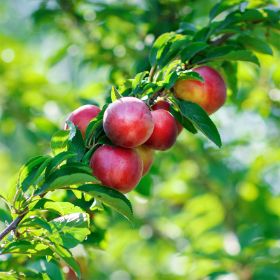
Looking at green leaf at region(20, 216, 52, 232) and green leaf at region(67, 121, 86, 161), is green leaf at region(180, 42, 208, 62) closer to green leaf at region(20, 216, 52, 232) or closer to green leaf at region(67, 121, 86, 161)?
green leaf at region(67, 121, 86, 161)

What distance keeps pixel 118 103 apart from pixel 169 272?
1.69 meters

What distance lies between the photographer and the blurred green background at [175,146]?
6.78 feet

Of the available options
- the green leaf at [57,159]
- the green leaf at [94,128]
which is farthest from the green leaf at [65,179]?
the green leaf at [94,128]

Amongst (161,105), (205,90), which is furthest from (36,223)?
(205,90)

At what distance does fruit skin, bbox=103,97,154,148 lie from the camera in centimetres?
109

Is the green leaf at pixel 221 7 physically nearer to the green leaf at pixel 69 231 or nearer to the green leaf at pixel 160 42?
the green leaf at pixel 160 42

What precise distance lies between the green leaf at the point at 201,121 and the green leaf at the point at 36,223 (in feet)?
1.25

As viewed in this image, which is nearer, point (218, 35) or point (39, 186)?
point (39, 186)

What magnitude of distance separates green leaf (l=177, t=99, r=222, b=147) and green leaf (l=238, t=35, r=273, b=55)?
372 mm

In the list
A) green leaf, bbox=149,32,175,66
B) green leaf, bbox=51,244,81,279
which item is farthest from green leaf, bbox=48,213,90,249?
green leaf, bbox=149,32,175,66

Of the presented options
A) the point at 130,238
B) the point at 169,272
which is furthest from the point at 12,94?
the point at 169,272

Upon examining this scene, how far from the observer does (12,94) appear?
2.42 m

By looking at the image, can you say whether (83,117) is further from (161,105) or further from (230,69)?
(230,69)

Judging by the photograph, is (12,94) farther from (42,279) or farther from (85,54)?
(42,279)
